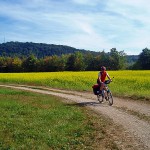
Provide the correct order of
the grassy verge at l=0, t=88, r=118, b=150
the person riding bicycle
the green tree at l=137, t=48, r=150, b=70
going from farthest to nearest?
the green tree at l=137, t=48, r=150, b=70 < the person riding bicycle < the grassy verge at l=0, t=88, r=118, b=150

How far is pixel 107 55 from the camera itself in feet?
421

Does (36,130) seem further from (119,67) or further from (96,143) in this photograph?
(119,67)

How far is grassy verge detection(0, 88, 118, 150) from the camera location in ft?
35.0

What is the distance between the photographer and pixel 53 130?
1276 centimetres

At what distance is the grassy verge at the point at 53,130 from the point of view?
10.7m

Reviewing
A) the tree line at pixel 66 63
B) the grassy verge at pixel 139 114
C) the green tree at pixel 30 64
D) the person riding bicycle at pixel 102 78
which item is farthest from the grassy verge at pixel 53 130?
the green tree at pixel 30 64

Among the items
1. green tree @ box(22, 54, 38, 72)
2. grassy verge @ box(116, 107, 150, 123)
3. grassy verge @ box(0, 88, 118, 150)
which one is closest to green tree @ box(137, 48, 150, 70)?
green tree @ box(22, 54, 38, 72)

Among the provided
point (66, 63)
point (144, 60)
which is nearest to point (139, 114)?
point (66, 63)

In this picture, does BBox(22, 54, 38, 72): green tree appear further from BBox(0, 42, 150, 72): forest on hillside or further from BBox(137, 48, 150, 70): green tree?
BBox(137, 48, 150, 70): green tree

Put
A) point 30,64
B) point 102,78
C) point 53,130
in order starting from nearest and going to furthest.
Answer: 1. point 53,130
2. point 102,78
3. point 30,64

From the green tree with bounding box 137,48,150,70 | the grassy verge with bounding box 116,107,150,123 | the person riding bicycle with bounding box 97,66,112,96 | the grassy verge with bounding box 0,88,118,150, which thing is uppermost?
the green tree with bounding box 137,48,150,70

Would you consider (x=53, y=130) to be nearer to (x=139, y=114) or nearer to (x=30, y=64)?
(x=139, y=114)

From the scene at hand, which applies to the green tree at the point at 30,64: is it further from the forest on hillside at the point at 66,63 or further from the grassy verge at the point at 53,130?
the grassy verge at the point at 53,130

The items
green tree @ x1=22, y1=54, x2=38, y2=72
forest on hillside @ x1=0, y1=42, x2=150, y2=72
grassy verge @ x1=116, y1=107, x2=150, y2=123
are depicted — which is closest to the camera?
grassy verge @ x1=116, y1=107, x2=150, y2=123
